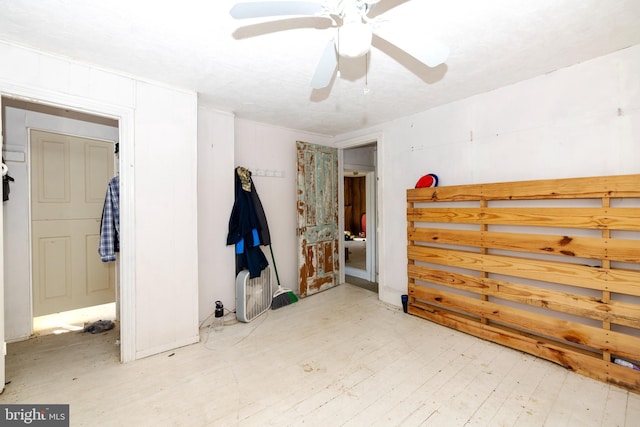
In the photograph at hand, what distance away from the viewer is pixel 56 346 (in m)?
2.55

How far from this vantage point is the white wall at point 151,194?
86.9 inches

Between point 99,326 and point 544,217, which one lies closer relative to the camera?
point 544,217

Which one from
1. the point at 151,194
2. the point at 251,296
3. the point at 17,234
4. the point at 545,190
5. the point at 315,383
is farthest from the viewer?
the point at 251,296

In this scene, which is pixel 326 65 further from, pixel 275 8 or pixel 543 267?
pixel 543 267

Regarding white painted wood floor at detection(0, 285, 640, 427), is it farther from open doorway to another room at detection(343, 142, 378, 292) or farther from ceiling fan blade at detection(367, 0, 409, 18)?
ceiling fan blade at detection(367, 0, 409, 18)

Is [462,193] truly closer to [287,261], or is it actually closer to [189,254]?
[287,261]

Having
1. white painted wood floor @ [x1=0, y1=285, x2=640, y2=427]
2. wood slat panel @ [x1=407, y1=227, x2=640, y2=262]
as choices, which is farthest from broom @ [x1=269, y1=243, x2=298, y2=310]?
wood slat panel @ [x1=407, y1=227, x2=640, y2=262]

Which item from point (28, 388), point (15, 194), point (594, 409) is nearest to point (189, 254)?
point (28, 388)

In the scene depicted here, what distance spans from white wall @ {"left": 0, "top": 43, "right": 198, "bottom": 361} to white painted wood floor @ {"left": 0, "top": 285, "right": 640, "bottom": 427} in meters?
0.29

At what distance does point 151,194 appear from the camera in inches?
96.0

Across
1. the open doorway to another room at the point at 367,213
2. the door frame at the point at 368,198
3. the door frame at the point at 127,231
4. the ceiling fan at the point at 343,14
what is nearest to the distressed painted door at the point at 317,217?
the door frame at the point at 368,198

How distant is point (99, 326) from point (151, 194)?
165 cm

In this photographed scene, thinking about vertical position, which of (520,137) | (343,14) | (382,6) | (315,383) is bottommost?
(315,383)

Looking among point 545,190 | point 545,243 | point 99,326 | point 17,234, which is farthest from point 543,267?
point 17,234
